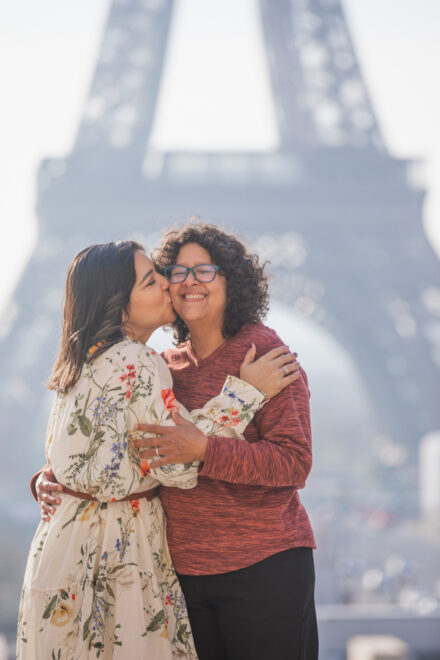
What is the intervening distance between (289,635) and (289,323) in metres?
39.0

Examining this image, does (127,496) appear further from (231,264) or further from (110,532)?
(231,264)

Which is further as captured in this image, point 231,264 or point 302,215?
point 302,215

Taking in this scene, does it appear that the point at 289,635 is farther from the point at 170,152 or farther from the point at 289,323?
the point at 289,323

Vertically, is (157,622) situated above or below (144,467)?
below

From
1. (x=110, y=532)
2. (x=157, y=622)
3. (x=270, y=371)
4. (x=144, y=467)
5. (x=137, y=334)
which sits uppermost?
(x=137, y=334)

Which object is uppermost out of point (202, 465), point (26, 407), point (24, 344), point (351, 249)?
point (351, 249)

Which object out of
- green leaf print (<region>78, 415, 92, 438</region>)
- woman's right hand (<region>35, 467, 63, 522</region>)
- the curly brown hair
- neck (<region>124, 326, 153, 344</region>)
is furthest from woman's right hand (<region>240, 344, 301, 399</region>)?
woman's right hand (<region>35, 467, 63, 522</region>)

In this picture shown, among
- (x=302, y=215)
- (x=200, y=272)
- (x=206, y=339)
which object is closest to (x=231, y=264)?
(x=200, y=272)

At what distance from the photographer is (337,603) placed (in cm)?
829

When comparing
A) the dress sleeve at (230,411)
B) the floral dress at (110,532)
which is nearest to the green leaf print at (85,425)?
the floral dress at (110,532)

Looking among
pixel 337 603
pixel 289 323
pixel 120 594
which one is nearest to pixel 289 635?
pixel 120 594

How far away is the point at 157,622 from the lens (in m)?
1.57

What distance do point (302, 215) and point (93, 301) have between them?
484 inches

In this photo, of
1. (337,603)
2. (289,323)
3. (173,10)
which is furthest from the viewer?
(289,323)
